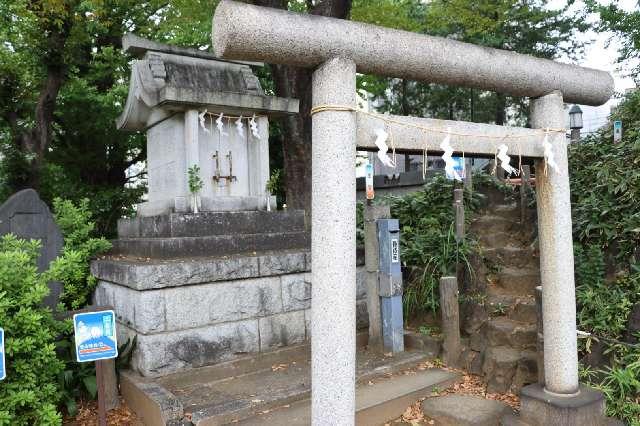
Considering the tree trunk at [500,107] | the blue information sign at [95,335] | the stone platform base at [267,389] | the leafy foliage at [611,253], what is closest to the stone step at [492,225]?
the leafy foliage at [611,253]

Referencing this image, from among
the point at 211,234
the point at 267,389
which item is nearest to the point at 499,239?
the point at 211,234

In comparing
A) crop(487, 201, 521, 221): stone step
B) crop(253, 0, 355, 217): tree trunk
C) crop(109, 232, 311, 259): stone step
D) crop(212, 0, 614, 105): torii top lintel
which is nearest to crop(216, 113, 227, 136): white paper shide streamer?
crop(109, 232, 311, 259): stone step

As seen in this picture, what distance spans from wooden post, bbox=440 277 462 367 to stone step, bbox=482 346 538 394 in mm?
441

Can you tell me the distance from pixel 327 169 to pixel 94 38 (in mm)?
12680

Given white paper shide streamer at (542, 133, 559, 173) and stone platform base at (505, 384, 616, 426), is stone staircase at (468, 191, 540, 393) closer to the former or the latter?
stone platform base at (505, 384, 616, 426)

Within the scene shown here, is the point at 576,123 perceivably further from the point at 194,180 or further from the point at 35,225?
the point at 35,225

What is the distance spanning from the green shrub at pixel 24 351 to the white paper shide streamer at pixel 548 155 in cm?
413

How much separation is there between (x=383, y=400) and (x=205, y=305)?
200 centimetres

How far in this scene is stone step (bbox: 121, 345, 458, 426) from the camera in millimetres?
3910

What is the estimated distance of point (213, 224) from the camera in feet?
18.6

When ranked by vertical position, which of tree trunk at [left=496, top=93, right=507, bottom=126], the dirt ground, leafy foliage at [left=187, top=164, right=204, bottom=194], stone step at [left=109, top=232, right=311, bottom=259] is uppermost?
tree trunk at [left=496, top=93, right=507, bottom=126]

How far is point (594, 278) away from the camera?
5082mm

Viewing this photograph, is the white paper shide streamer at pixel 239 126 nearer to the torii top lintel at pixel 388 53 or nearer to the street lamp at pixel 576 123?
the torii top lintel at pixel 388 53

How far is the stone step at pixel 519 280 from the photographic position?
601 cm
